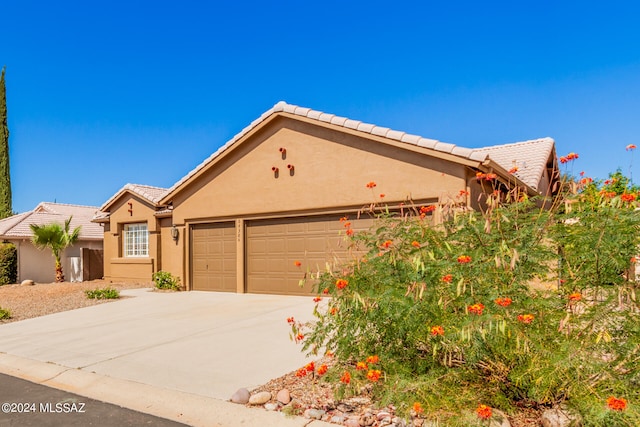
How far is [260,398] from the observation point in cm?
477

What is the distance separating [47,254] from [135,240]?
304 inches

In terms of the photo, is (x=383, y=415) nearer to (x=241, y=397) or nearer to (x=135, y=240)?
(x=241, y=397)

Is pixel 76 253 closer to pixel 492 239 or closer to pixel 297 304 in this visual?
pixel 297 304

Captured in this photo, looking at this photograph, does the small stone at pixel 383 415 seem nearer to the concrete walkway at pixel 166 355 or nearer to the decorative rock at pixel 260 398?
the concrete walkway at pixel 166 355

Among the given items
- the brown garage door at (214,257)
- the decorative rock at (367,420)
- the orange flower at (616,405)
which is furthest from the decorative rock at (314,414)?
the brown garage door at (214,257)

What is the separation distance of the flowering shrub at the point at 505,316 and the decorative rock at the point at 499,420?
0.49 ft

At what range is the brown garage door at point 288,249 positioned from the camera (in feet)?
42.2

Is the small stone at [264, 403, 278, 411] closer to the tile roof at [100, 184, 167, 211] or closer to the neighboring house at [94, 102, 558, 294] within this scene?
the neighboring house at [94, 102, 558, 294]

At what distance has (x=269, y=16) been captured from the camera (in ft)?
53.8

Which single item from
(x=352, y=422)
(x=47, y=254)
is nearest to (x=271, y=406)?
(x=352, y=422)

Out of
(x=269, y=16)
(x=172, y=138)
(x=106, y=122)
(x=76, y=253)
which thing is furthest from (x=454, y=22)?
(x=76, y=253)

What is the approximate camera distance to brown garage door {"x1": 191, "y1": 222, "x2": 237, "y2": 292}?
15141 mm

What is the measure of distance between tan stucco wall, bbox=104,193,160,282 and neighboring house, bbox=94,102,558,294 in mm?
827

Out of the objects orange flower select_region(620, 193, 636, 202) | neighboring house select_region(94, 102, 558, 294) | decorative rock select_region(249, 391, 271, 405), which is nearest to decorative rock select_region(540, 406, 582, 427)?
orange flower select_region(620, 193, 636, 202)
